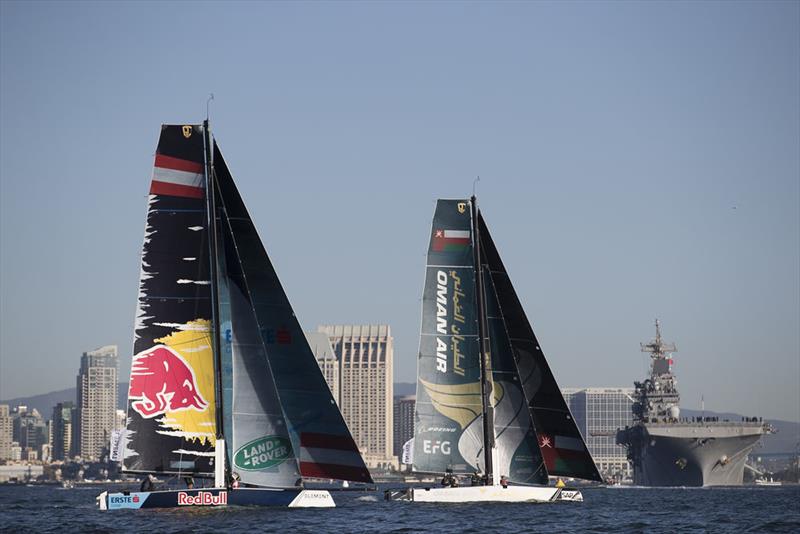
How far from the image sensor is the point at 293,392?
144 feet

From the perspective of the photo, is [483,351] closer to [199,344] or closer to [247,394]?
[247,394]

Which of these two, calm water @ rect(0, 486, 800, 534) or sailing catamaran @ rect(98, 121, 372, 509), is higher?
sailing catamaran @ rect(98, 121, 372, 509)

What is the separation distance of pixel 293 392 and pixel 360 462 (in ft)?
9.93

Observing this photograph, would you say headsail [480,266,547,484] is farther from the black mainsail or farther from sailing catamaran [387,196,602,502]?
the black mainsail

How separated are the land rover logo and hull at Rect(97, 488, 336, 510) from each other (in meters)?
0.81

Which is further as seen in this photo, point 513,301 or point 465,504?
point 513,301

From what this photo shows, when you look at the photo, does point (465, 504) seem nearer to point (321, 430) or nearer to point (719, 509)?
point (321, 430)

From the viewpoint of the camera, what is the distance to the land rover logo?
140ft

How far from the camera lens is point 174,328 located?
4241 cm

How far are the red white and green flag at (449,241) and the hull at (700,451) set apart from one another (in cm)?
6812

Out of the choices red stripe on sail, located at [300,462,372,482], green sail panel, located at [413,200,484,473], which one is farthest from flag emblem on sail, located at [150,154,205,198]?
green sail panel, located at [413,200,484,473]

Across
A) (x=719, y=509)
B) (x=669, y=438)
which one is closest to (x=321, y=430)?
(x=719, y=509)

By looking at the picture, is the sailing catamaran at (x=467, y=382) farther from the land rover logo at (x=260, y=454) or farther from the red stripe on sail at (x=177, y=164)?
the red stripe on sail at (x=177, y=164)

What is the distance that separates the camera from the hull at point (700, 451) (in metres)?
114
